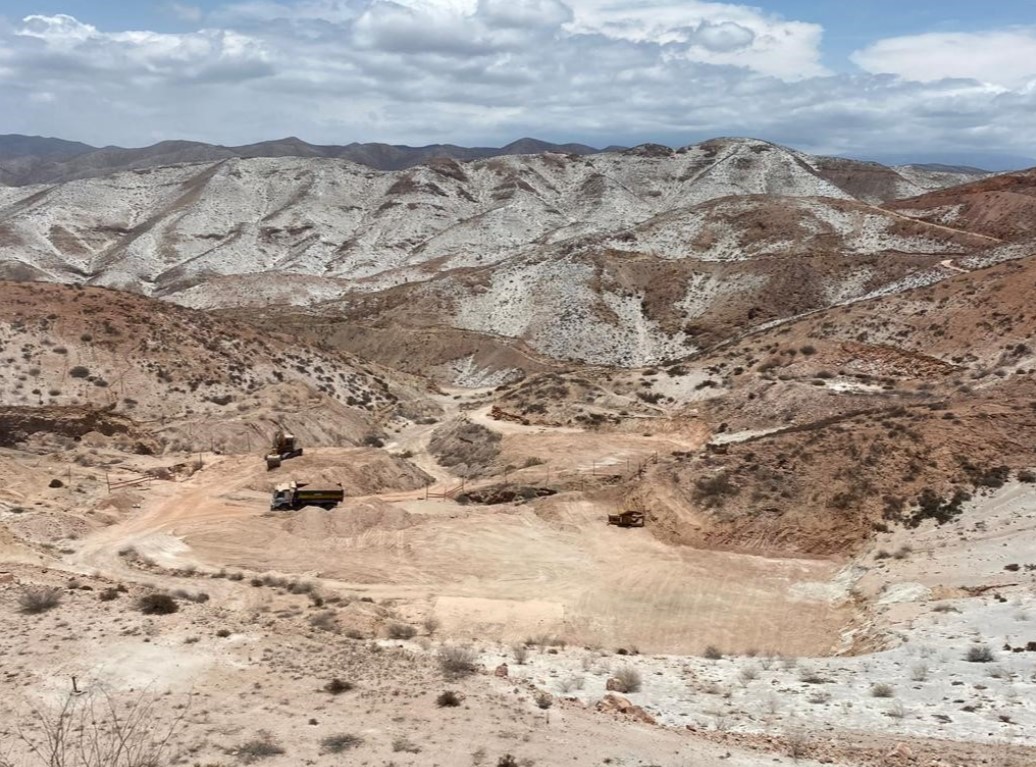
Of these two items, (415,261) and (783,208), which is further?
(415,261)

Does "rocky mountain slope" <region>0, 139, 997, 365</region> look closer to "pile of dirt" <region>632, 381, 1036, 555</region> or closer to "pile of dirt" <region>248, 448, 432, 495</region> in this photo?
"pile of dirt" <region>248, 448, 432, 495</region>

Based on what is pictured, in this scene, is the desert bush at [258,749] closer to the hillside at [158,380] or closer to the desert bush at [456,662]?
the desert bush at [456,662]

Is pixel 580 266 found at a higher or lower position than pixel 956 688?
higher

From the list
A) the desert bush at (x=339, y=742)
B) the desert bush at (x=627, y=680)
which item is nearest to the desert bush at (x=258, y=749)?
the desert bush at (x=339, y=742)

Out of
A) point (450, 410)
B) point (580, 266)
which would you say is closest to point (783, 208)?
point (580, 266)

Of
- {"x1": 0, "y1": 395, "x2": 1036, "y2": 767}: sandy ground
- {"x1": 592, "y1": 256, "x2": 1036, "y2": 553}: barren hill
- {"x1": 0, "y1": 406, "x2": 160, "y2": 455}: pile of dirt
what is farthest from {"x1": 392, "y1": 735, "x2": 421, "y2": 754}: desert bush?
{"x1": 0, "y1": 406, "x2": 160, "y2": 455}: pile of dirt

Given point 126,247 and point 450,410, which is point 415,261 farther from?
point 450,410

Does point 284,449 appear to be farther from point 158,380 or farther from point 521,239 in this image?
point 521,239
